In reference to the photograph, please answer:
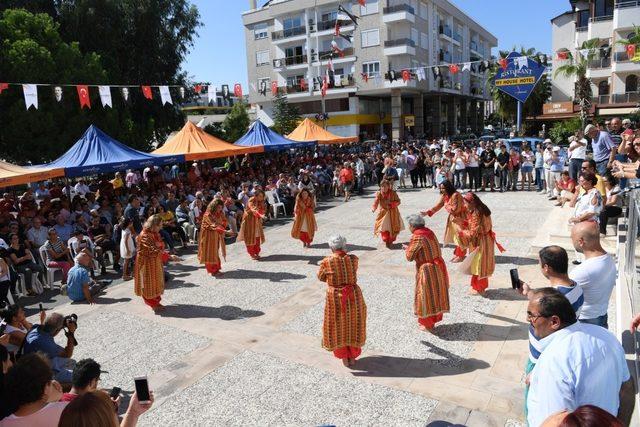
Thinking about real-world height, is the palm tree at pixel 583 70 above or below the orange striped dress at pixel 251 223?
above

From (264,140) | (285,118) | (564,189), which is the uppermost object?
(285,118)

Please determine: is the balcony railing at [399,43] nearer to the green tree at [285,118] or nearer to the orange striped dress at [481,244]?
the green tree at [285,118]

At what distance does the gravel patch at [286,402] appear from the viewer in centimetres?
474

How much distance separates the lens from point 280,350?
6.26 m

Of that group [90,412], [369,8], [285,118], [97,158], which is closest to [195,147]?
[97,158]

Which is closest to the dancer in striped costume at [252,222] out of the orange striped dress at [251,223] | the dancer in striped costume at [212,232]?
the orange striped dress at [251,223]

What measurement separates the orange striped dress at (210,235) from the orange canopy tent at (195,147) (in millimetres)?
7170

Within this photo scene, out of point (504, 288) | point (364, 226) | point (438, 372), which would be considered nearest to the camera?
point (438, 372)

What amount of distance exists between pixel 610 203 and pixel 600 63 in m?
32.4

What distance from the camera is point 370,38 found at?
41.5 metres

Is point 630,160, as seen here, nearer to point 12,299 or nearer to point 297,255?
point 297,255

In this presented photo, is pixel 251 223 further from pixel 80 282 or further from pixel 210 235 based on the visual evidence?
pixel 80 282

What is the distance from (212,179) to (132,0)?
1472cm

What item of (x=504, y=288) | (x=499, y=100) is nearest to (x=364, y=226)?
(x=504, y=288)
